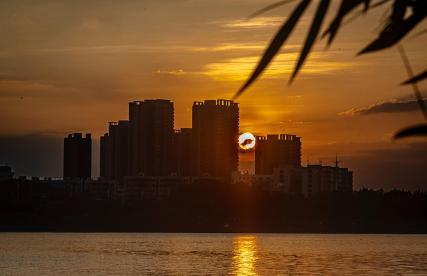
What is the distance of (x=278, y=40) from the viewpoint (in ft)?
6.46

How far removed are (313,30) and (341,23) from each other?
69mm

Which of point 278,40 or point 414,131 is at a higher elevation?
point 278,40

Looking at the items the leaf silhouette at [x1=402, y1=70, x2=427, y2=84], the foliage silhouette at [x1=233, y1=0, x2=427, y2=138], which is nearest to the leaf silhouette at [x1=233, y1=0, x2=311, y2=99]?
the foliage silhouette at [x1=233, y1=0, x2=427, y2=138]

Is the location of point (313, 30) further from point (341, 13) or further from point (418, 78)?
point (418, 78)

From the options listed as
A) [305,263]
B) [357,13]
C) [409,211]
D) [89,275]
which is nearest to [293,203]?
[409,211]

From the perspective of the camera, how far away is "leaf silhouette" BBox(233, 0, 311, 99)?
6.25ft

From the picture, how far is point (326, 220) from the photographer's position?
17650 centimetres

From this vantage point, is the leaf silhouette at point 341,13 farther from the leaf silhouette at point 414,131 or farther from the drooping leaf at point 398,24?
the leaf silhouette at point 414,131

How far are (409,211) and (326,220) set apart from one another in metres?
13.3

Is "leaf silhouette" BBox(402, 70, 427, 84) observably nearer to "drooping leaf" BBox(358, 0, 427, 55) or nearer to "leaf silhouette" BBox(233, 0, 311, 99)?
"drooping leaf" BBox(358, 0, 427, 55)

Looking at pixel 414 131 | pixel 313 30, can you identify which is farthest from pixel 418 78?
pixel 313 30

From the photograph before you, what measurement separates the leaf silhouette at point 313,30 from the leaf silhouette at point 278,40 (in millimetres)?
26

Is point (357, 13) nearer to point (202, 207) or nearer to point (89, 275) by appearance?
point (89, 275)

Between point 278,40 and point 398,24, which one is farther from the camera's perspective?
point 398,24
